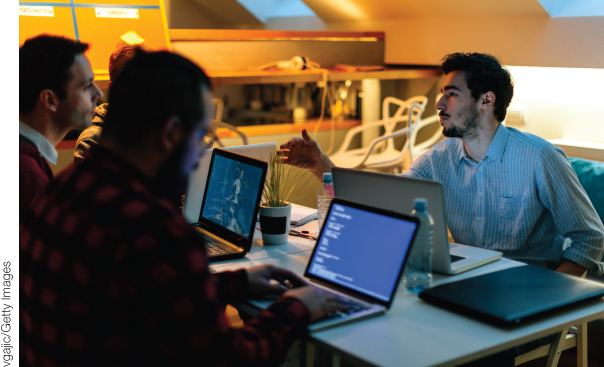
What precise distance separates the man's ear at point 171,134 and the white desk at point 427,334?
0.51m

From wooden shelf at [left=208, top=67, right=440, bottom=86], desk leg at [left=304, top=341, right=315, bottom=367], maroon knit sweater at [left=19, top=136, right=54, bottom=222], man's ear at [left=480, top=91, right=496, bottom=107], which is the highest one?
wooden shelf at [left=208, top=67, right=440, bottom=86]

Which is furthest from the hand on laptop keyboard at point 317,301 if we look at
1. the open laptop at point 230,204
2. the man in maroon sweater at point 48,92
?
the man in maroon sweater at point 48,92

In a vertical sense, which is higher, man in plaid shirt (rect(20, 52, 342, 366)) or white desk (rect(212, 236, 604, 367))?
man in plaid shirt (rect(20, 52, 342, 366))

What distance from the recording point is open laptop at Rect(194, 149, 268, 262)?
70.5 inches

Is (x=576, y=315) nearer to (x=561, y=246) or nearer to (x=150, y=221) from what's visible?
(x=561, y=246)

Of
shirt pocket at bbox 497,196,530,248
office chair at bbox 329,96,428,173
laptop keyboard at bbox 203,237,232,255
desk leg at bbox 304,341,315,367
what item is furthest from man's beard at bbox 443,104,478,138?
office chair at bbox 329,96,428,173

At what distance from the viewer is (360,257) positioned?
4.75ft

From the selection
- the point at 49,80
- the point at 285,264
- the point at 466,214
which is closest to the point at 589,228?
the point at 466,214

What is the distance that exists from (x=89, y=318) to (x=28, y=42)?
3.67 ft

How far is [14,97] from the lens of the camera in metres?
1.75

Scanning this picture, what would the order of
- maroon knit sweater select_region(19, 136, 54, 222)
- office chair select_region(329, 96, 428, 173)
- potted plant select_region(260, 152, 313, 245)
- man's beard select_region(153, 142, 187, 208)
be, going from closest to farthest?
man's beard select_region(153, 142, 187, 208), maroon knit sweater select_region(19, 136, 54, 222), potted plant select_region(260, 152, 313, 245), office chair select_region(329, 96, 428, 173)

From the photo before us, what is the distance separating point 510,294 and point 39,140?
1.36 meters

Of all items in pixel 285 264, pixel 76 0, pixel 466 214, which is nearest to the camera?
pixel 285 264

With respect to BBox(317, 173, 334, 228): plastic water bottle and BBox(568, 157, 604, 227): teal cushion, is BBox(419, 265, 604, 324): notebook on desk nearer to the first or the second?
BBox(317, 173, 334, 228): plastic water bottle
